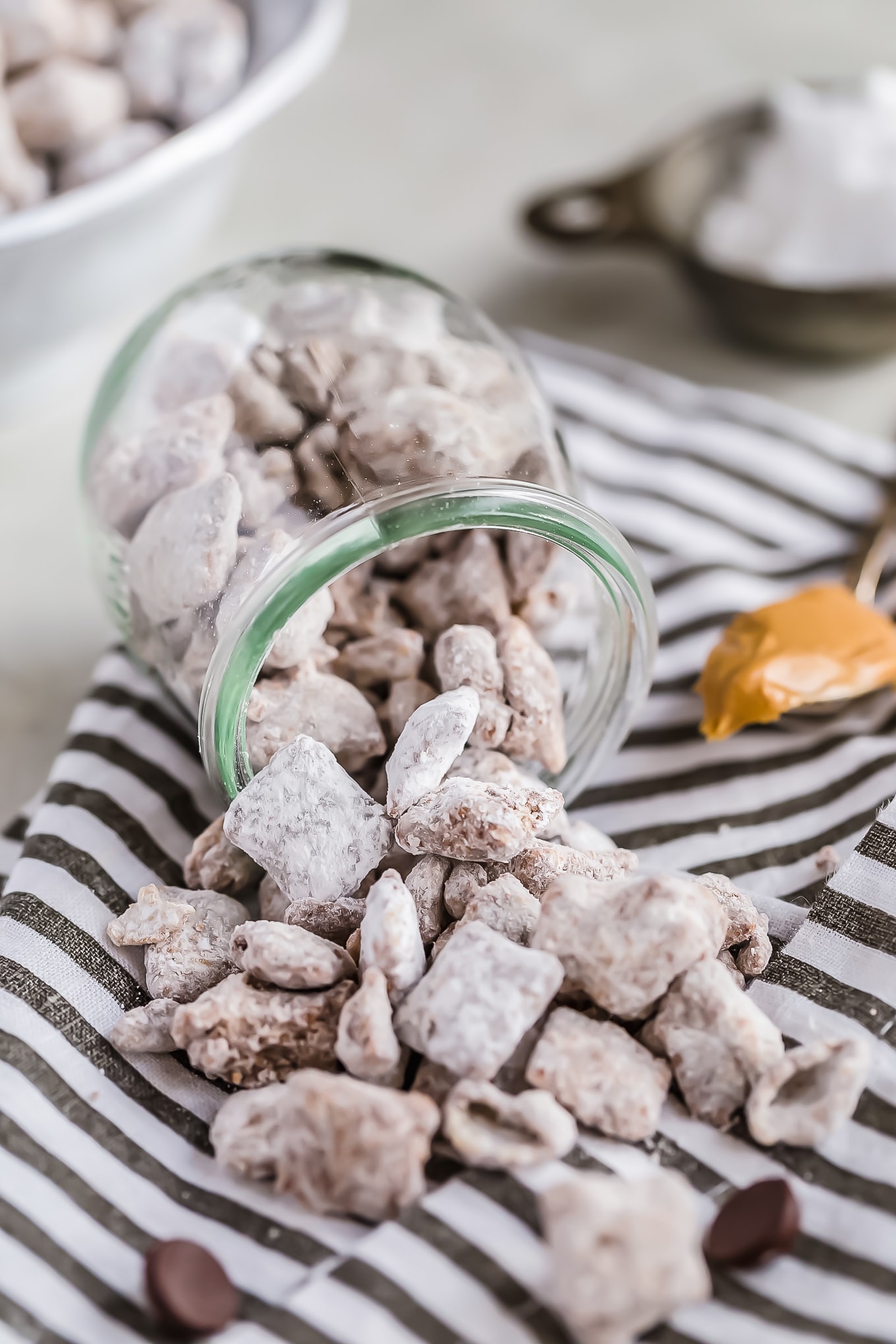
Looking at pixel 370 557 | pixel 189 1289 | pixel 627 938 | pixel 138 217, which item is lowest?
pixel 189 1289

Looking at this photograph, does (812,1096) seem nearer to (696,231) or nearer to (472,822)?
(472,822)

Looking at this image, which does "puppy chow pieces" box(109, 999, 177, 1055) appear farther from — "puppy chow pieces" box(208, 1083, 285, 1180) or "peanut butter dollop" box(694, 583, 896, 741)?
"peanut butter dollop" box(694, 583, 896, 741)

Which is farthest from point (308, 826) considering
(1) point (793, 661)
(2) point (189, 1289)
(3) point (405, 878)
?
(1) point (793, 661)

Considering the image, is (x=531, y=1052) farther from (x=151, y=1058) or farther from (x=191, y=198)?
(x=191, y=198)

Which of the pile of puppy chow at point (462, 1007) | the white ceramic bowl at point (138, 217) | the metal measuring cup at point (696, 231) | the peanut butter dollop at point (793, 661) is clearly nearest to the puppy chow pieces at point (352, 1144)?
the pile of puppy chow at point (462, 1007)

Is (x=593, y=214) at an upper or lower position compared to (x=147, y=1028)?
upper

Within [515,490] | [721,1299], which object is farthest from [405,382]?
[721,1299]

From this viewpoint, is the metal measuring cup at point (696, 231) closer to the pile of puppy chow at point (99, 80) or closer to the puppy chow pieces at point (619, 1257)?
the pile of puppy chow at point (99, 80)
